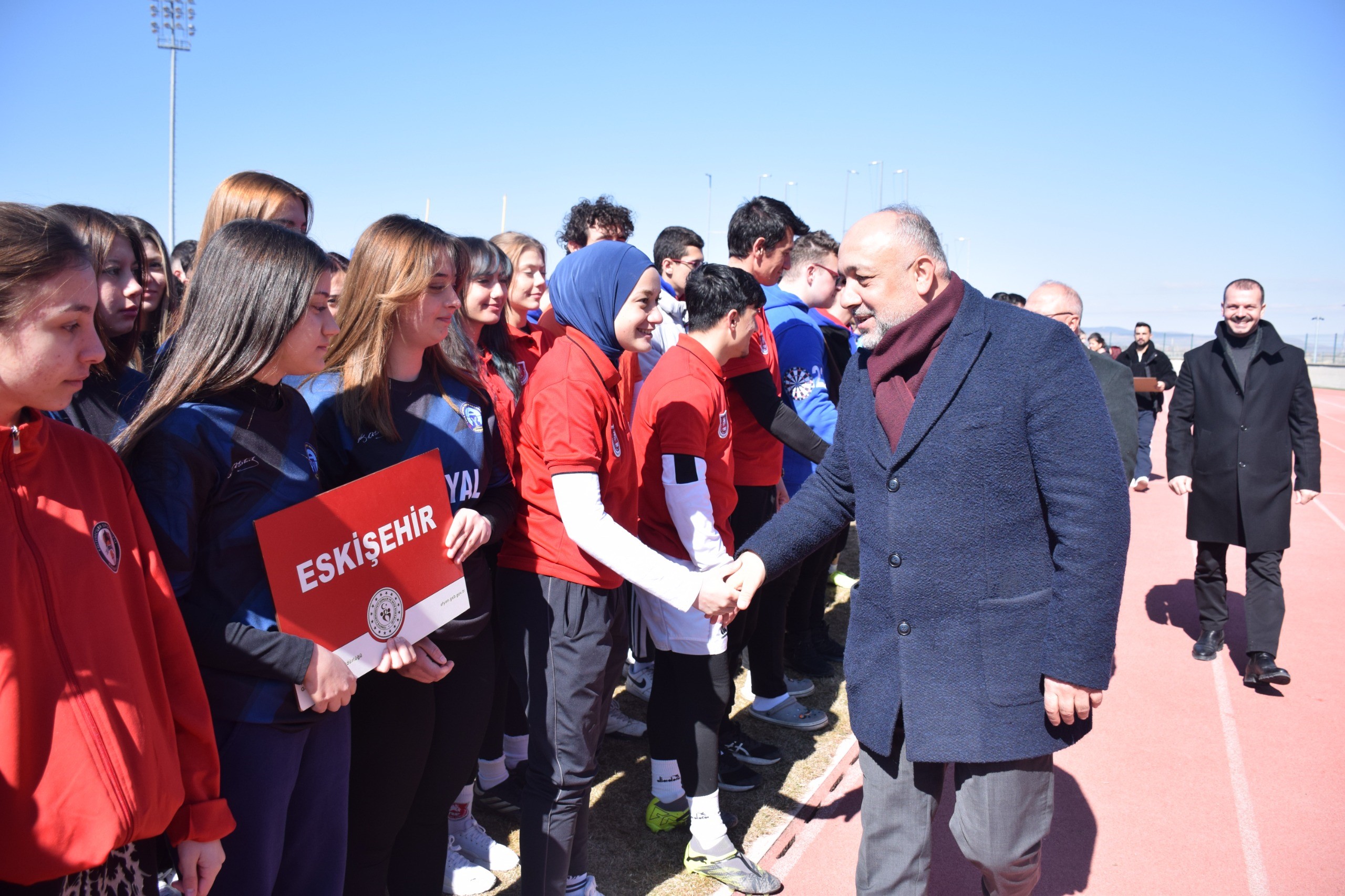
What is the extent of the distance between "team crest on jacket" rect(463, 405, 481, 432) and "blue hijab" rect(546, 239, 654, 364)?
489 mm

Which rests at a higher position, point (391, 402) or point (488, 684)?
point (391, 402)

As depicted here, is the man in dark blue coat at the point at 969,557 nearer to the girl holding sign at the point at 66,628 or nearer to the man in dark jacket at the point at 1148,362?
the girl holding sign at the point at 66,628

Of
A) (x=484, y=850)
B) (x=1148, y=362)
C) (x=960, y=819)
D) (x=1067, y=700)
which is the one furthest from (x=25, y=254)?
(x=1148, y=362)

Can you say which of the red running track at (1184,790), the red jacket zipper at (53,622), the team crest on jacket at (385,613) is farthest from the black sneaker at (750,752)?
the red jacket zipper at (53,622)

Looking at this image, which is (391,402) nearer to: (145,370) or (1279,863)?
(145,370)

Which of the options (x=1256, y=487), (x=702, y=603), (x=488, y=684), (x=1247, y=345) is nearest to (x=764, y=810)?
(x=702, y=603)

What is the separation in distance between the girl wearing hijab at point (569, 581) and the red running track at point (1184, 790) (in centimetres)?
118

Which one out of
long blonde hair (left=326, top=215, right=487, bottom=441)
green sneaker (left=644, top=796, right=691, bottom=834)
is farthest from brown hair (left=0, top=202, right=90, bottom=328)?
green sneaker (left=644, top=796, right=691, bottom=834)

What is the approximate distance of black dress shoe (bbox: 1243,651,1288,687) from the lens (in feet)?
17.2

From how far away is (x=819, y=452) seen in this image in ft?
13.6

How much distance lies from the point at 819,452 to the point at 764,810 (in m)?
1.66

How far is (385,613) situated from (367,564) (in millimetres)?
137

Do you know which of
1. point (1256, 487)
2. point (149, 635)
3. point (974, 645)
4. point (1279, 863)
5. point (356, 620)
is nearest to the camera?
point (149, 635)

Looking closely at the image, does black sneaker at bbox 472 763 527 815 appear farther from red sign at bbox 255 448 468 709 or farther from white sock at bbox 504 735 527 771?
red sign at bbox 255 448 468 709
